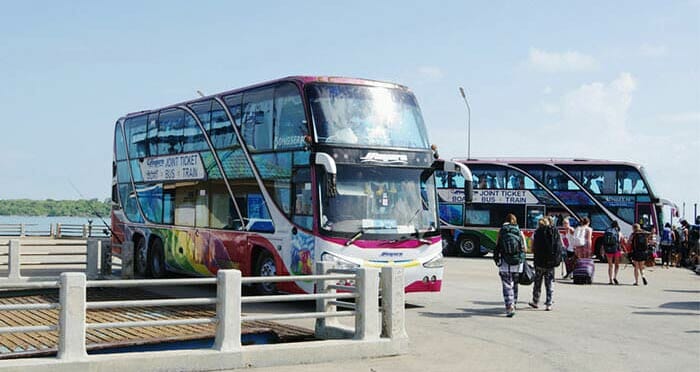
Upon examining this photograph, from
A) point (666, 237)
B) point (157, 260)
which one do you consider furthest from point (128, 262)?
point (666, 237)

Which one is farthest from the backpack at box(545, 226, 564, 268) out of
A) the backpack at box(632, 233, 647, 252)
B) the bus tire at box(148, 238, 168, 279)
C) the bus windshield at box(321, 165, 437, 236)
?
the bus tire at box(148, 238, 168, 279)

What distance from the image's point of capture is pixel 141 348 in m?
11.0

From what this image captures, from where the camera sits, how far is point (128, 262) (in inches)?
841

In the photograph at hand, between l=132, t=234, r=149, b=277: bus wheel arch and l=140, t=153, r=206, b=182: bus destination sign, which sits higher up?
l=140, t=153, r=206, b=182: bus destination sign

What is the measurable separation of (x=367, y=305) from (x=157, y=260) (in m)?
12.0

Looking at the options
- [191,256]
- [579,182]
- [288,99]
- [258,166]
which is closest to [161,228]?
[191,256]

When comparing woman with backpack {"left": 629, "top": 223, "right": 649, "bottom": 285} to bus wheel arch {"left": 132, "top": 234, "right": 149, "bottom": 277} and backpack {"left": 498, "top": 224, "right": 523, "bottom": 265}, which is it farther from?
bus wheel arch {"left": 132, "top": 234, "right": 149, "bottom": 277}

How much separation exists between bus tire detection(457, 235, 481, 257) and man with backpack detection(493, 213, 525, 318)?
71.8 feet

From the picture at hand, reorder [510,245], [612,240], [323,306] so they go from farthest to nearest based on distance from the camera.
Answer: [612,240]
[510,245]
[323,306]

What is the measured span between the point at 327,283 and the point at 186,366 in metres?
2.75

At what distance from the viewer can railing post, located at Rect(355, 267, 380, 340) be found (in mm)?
11148

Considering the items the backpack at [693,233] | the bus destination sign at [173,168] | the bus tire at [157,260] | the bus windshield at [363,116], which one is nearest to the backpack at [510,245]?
the bus windshield at [363,116]

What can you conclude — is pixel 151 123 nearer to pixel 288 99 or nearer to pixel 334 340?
pixel 288 99

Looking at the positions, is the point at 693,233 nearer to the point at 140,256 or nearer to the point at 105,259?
the point at 140,256
